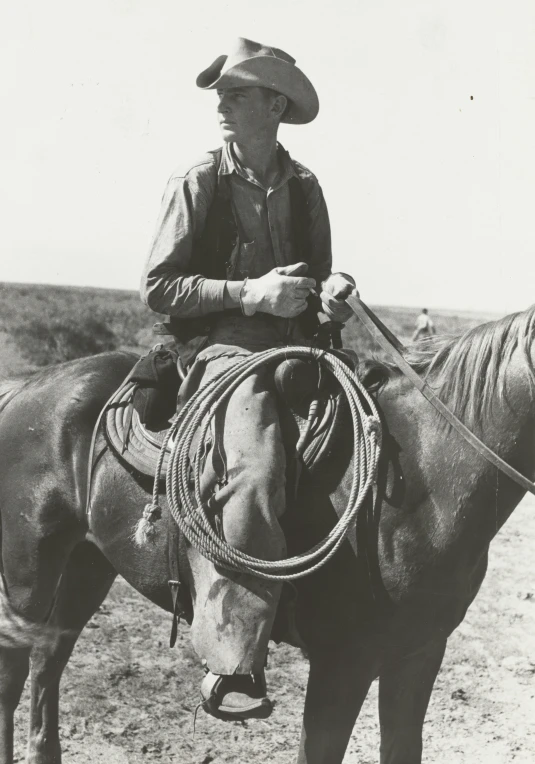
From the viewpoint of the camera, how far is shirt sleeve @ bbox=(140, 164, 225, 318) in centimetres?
304

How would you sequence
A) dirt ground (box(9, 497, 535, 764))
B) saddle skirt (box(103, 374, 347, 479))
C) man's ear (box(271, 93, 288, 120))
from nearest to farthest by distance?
saddle skirt (box(103, 374, 347, 479))
man's ear (box(271, 93, 288, 120))
dirt ground (box(9, 497, 535, 764))

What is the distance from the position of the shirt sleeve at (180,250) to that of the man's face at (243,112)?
0.54 feet

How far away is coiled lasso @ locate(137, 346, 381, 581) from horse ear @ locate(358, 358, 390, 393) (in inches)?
1.9

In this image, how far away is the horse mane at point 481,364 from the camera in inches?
104

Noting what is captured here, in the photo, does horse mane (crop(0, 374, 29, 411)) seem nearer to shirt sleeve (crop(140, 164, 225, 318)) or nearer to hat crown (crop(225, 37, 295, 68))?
shirt sleeve (crop(140, 164, 225, 318))

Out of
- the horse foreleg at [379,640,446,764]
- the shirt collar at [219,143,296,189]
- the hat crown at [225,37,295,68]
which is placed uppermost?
the hat crown at [225,37,295,68]

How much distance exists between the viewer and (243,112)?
3064mm

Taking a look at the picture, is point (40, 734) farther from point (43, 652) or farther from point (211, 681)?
point (211, 681)

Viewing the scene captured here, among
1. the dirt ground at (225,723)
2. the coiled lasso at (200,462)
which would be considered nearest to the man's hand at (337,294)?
the coiled lasso at (200,462)

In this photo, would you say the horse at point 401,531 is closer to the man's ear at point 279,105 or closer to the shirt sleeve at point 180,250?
the shirt sleeve at point 180,250

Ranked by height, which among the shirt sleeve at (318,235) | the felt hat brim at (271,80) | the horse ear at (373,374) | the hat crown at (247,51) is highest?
the hat crown at (247,51)

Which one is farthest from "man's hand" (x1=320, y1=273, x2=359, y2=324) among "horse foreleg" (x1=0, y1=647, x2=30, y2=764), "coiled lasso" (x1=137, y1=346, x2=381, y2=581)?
"horse foreleg" (x1=0, y1=647, x2=30, y2=764)

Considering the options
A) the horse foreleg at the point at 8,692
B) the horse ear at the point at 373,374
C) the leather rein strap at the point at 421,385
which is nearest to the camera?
the leather rein strap at the point at 421,385

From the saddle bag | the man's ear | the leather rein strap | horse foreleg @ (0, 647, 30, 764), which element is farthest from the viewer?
horse foreleg @ (0, 647, 30, 764)
